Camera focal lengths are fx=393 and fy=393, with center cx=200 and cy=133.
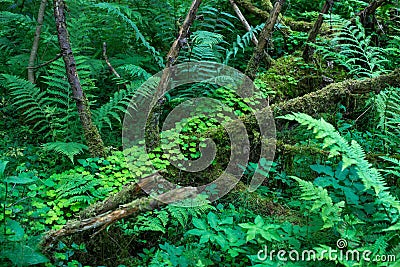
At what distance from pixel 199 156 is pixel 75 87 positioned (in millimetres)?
1506

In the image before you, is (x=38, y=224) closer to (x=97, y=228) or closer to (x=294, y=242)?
(x=97, y=228)

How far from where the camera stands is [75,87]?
4102 millimetres

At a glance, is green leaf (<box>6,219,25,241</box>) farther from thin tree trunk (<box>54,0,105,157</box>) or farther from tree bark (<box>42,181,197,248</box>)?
thin tree trunk (<box>54,0,105,157</box>)

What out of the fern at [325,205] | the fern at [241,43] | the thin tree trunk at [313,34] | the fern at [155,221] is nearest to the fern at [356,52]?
the thin tree trunk at [313,34]

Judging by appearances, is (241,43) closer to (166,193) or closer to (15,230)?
(166,193)

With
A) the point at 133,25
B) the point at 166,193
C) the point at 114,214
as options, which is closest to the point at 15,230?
the point at 114,214

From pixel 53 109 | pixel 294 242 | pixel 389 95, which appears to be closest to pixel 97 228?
pixel 294 242

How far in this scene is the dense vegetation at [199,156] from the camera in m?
2.60

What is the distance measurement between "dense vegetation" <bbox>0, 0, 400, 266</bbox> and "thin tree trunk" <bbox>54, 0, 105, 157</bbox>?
0.02 m

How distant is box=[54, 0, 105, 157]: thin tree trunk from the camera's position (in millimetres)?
3979

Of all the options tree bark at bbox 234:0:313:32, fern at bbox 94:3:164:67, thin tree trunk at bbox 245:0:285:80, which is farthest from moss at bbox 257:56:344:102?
fern at bbox 94:3:164:67

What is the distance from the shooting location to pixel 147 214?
311 centimetres

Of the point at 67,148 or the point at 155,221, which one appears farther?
the point at 67,148

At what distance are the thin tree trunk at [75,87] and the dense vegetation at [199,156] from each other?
0.08ft
